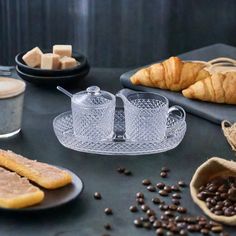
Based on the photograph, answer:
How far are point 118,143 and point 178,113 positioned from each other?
0.30m

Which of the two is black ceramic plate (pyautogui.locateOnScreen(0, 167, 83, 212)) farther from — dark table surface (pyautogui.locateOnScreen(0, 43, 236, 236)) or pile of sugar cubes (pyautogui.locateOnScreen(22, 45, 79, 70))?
pile of sugar cubes (pyautogui.locateOnScreen(22, 45, 79, 70))

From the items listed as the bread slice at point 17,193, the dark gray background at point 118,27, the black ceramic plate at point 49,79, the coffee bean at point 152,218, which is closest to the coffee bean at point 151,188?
the coffee bean at point 152,218

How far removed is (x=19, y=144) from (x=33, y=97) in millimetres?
346

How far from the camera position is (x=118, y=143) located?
163 cm

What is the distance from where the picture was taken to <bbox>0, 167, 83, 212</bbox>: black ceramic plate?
128cm

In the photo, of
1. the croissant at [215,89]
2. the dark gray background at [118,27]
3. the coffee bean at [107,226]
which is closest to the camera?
the coffee bean at [107,226]

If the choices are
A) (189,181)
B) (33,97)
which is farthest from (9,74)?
(189,181)

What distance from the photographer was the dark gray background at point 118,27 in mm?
3100

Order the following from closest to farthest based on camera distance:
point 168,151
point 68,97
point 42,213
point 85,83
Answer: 1. point 42,213
2. point 168,151
3. point 68,97
4. point 85,83

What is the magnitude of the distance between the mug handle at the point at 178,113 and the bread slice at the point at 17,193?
0.46m

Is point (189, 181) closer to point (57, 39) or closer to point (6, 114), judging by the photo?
point (6, 114)

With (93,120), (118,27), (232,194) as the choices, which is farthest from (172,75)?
(118,27)

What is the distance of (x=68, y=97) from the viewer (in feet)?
6.38

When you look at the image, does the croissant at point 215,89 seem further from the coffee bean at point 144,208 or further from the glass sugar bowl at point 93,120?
the coffee bean at point 144,208
